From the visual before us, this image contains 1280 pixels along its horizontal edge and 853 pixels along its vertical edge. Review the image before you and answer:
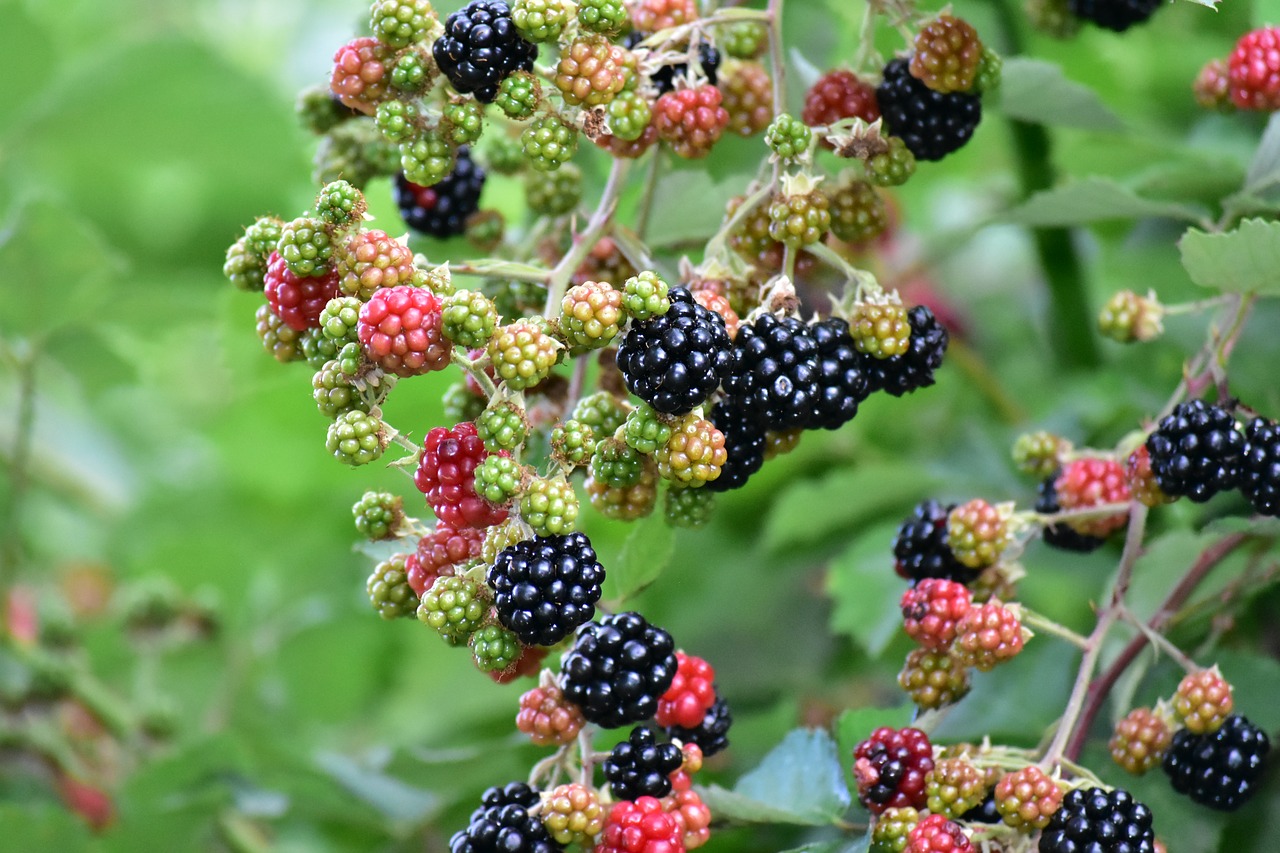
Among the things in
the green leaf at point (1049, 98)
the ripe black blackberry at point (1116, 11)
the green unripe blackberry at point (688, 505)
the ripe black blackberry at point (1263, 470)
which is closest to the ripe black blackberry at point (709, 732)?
the green unripe blackberry at point (688, 505)

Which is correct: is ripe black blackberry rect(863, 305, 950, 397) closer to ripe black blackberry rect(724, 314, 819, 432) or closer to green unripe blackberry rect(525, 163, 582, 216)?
ripe black blackberry rect(724, 314, 819, 432)

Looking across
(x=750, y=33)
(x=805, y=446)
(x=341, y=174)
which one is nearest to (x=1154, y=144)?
(x=750, y=33)

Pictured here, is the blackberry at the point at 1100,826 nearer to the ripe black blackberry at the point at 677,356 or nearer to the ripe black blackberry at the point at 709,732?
the ripe black blackberry at the point at 709,732

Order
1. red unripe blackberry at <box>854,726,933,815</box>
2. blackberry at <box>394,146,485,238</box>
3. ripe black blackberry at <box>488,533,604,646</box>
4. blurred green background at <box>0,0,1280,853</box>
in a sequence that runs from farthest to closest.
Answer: blurred green background at <box>0,0,1280,853</box> → blackberry at <box>394,146,485,238</box> → red unripe blackberry at <box>854,726,933,815</box> → ripe black blackberry at <box>488,533,604,646</box>

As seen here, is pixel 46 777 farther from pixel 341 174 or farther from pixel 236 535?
pixel 341 174

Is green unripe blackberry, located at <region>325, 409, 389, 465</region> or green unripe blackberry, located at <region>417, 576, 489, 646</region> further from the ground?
green unripe blackberry, located at <region>325, 409, 389, 465</region>

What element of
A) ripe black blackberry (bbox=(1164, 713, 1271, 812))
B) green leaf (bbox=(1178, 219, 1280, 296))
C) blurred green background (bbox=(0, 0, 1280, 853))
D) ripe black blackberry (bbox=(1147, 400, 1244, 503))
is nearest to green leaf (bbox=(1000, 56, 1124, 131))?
blurred green background (bbox=(0, 0, 1280, 853))
